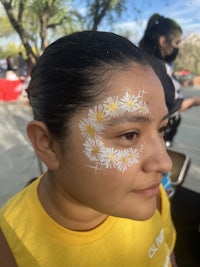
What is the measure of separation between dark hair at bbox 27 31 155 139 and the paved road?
1076 mm

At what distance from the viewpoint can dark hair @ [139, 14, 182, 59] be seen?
190 cm

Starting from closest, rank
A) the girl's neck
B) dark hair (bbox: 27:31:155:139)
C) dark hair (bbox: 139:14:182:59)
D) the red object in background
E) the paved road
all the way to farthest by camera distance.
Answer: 1. dark hair (bbox: 27:31:155:139)
2. the girl's neck
3. dark hair (bbox: 139:14:182:59)
4. the paved road
5. the red object in background

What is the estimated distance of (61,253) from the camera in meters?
0.78

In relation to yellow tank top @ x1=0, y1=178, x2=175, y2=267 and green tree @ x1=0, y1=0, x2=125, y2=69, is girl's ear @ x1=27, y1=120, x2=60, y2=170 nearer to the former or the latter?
yellow tank top @ x1=0, y1=178, x2=175, y2=267

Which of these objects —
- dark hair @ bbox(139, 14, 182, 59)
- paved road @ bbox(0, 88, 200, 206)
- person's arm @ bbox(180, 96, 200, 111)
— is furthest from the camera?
paved road @ bbox(0, 88, 200, 206)

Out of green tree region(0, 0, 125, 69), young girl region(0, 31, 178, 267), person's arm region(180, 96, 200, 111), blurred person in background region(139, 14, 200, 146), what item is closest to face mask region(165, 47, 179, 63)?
blurred person in background region(139, 14, 200, 146)

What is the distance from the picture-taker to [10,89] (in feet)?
28.0

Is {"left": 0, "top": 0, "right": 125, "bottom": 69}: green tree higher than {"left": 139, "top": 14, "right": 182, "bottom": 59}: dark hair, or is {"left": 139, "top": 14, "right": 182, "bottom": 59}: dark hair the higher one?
{"left": 139, "top": 14, "right": 182, "bottom": 59}: dark hair

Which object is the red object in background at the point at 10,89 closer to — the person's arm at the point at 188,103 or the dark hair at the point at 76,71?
the person's arm at the point at 188,103

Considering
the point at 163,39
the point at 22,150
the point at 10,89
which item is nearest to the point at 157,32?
the point at 163,39

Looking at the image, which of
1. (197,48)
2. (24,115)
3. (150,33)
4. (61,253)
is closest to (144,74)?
(61,253)

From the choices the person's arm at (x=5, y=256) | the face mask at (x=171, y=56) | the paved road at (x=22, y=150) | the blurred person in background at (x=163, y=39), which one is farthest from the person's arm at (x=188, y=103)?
the person's arm at (x=5, y=256)

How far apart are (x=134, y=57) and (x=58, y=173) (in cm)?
32

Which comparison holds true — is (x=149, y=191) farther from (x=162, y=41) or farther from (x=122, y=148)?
(x=162, y=41)
